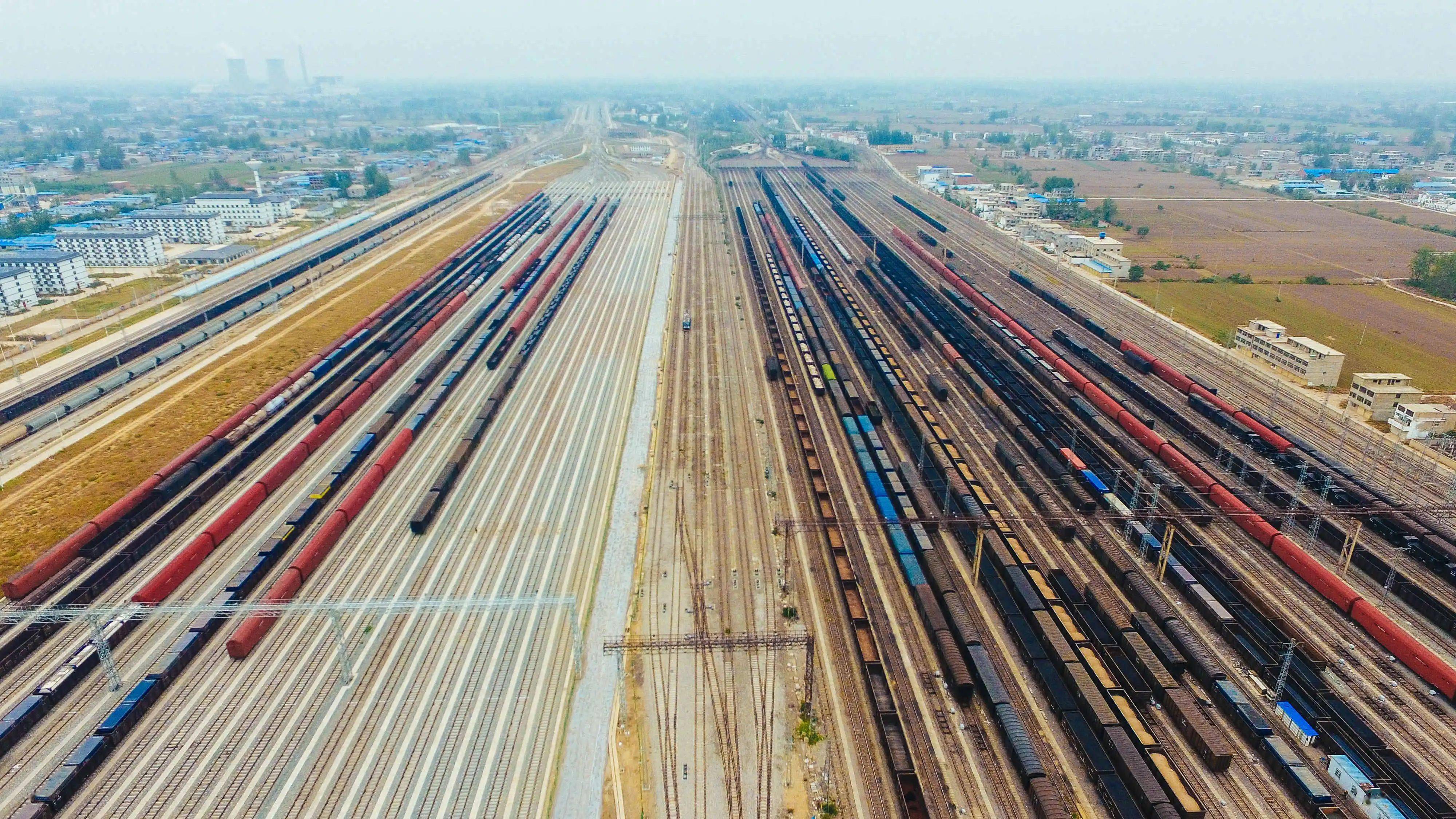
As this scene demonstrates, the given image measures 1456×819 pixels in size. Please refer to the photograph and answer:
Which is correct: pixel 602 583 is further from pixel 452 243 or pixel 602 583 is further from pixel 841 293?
pixel 452 243

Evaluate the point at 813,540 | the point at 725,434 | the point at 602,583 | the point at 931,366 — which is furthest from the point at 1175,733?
the point at 931,366

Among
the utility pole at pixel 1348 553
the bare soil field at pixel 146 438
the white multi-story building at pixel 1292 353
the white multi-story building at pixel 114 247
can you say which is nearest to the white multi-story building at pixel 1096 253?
the white multi-story building at pixel 1292 353

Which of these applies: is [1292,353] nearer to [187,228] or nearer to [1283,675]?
[1283,675]

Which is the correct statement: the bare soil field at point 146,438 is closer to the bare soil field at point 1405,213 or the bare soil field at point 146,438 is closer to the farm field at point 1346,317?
the farm field at point 1346,317

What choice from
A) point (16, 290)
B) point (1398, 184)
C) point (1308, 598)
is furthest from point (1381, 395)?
point (1398, 184)

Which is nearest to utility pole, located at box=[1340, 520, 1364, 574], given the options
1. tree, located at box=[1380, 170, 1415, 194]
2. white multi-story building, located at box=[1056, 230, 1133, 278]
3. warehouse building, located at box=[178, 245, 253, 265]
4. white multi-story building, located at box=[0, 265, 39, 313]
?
white multi-story building, located at box=[1056, 230, 1133, 278]
